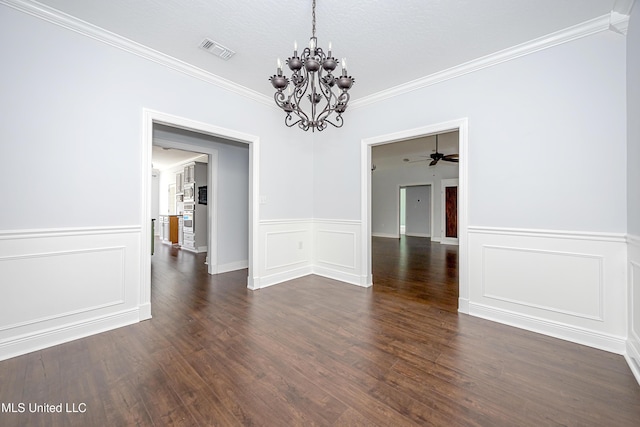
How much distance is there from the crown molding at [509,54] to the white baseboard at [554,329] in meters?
2.57

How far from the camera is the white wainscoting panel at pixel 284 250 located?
154 inches

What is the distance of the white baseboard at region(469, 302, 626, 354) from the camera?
216 cm

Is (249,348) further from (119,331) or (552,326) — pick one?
(552,326)

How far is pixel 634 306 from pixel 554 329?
605 millimetres

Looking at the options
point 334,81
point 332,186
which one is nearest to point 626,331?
point 334,81

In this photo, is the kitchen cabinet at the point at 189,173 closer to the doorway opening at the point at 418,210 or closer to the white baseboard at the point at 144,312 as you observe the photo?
the white baseboard at the point at 144,312

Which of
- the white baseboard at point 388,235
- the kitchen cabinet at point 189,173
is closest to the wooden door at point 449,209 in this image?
the white baseboard at point 388,235

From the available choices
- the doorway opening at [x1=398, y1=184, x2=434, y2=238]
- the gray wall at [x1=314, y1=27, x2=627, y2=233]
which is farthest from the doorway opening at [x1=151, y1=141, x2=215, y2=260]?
the doorway opening at [x1=398, y1=184, x2=434, y2=238]

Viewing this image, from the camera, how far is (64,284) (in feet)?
7.43

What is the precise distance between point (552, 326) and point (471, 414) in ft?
5.27

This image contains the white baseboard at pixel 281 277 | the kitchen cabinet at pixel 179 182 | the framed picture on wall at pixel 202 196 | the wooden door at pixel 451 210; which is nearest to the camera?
the white baseboard at pixel 281 277

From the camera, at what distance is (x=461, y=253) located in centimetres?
302

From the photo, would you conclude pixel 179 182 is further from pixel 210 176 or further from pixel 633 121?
pixel 633 121

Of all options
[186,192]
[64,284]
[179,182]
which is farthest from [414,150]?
[64,284]
